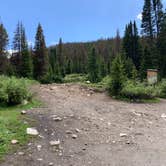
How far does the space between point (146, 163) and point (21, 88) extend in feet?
17.6

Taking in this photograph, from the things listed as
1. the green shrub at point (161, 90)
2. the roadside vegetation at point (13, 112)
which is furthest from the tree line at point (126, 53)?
the roadside vegetation at point (13, 112)

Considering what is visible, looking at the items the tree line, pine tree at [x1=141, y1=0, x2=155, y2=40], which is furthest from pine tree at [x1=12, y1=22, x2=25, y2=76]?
pine tree at [x1=141, y1=0, x2=155, y2=40]

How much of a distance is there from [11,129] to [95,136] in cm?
200

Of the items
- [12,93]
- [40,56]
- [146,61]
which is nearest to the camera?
[12,93]

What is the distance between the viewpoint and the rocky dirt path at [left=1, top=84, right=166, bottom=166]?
546cm

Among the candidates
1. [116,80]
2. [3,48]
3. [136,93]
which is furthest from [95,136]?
[3,48]

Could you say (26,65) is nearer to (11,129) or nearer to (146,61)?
(146,61)

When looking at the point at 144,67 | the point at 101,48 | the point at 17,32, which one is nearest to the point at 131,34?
the point at 144,67

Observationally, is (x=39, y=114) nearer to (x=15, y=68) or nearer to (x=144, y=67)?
(x=144, y=67)

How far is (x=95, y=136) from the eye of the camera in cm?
679

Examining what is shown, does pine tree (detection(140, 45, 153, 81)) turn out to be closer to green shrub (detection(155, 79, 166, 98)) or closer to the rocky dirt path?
green shrub (detection(155, 79, 166, 98))

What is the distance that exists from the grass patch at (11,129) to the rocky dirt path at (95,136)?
0.88ft

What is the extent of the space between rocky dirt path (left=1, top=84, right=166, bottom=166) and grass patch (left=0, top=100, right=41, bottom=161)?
268 millimetres

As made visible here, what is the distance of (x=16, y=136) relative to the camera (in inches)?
248
